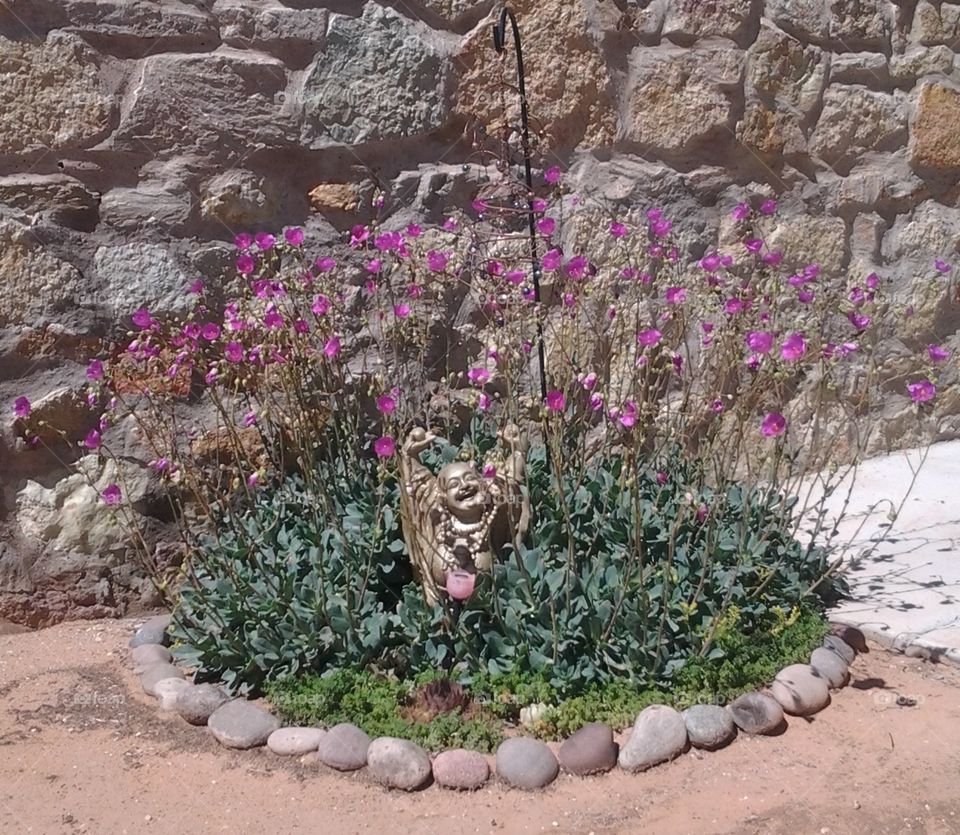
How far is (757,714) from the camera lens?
96.3 inches

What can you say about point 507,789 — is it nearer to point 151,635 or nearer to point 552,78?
point 151,635

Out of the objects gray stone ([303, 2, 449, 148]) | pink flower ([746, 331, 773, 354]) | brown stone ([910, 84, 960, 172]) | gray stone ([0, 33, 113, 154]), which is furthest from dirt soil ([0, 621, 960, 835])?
brown stone ([910, 84, 960, 172])

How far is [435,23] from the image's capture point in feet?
11.0

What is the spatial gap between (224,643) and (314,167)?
59.9 inches

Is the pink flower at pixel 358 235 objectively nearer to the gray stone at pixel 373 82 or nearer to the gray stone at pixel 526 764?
the gray stone at pixel 373 82

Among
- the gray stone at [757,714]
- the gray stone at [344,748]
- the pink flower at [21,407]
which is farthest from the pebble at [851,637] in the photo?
the pink flower at [21,407]

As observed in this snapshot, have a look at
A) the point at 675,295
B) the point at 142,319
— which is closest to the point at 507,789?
the point at 675,295

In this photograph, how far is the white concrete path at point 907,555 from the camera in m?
2.85

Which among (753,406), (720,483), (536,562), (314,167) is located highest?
(314,167)

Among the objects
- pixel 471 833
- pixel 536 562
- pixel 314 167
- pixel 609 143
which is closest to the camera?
pixel 471 833

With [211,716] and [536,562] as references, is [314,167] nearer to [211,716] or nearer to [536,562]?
[536,562]

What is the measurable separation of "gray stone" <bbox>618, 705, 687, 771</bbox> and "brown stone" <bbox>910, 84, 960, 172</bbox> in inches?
103

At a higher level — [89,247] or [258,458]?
[89,247]

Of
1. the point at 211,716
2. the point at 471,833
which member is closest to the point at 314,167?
the point at 211,716
